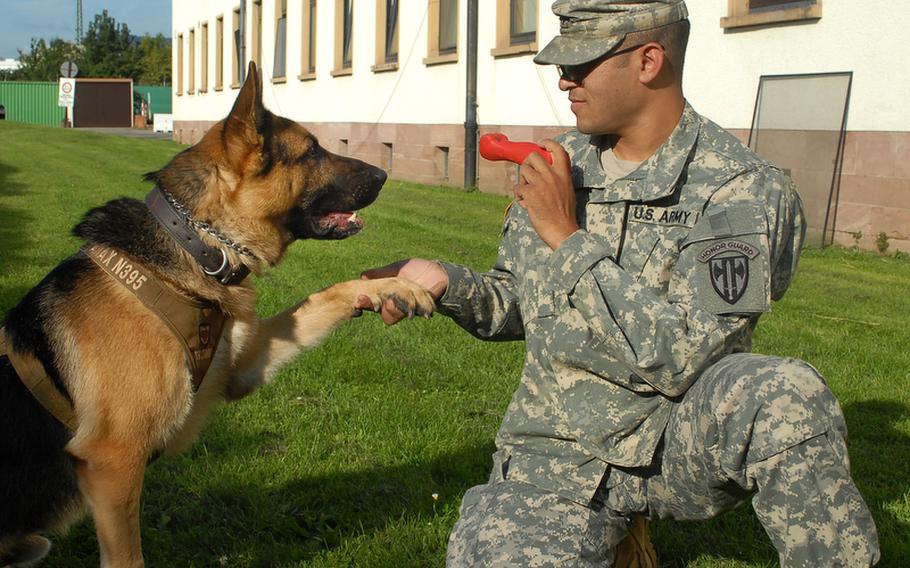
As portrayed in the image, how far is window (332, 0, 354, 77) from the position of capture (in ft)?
72.4

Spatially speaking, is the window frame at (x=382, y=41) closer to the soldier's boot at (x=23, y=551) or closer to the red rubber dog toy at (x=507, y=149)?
the red rubber dog toy at (x=507, y=149)

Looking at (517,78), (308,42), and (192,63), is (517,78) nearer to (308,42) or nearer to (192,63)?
(308,42)

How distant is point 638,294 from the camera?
2754mm

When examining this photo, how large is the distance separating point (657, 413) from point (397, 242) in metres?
7.18

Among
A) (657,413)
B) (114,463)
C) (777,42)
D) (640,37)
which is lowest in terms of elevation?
(114,463)

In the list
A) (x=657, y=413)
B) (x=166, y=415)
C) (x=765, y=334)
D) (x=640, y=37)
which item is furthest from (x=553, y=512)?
(x=765, y=334)

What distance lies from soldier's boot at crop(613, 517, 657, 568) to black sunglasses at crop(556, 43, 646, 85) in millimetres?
1433

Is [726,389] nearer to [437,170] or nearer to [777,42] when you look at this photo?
[777,42]

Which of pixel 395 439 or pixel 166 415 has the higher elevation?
pixel 166 415

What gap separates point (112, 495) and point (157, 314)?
58 centimetres

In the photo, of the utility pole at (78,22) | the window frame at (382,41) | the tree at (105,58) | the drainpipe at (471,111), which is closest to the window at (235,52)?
the window frame at (382,41)

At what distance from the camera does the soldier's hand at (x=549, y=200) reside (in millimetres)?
2873

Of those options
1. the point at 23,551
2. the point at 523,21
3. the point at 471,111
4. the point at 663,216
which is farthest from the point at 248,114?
the point at 471,111

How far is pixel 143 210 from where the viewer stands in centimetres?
345
